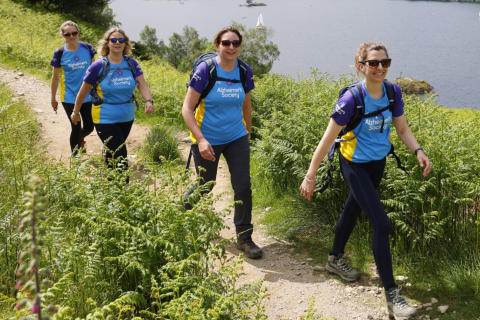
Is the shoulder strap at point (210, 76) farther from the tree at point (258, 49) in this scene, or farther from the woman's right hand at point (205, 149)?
the tree at point (258, 49)

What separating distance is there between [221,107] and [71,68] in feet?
10.7

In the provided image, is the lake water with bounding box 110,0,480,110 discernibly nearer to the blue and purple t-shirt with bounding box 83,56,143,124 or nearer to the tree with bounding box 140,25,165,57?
the tree with bounding box 140,25,165,57

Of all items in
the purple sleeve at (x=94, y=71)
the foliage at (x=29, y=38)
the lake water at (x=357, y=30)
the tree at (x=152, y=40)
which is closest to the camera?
the purple sleeve at (x=94, y=71)

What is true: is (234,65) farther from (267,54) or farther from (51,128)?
(267,54)

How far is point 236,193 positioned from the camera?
5188 mm

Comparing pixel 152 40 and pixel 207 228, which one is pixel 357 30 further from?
pixel 207 228

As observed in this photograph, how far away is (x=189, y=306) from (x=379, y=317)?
1.83 meters

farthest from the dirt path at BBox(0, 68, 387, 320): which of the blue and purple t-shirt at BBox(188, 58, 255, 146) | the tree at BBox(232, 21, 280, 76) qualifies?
the tree at BBox(232, 21, 280, 76)

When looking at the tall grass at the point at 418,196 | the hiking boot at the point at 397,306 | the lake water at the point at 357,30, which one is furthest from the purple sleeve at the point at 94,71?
the lake water at the point at 357,30

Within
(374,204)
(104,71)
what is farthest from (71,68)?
(374,204)

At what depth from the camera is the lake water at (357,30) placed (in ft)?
149

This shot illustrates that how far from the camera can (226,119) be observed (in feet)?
16.4

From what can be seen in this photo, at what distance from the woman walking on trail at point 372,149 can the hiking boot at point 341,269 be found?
583mm

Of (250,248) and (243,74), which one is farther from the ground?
(243,74)
